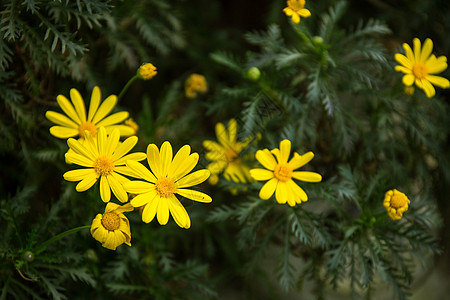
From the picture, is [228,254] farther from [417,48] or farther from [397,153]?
[417,48]

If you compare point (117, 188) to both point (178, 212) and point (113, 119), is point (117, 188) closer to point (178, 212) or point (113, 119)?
point (178, 212)

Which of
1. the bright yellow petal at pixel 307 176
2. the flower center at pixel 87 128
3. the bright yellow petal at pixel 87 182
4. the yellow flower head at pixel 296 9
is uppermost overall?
the yellow flower head at pixel 296 9

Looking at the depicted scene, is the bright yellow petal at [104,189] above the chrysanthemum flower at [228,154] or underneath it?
underneath

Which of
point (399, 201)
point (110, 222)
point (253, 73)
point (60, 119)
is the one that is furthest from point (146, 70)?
point (399, 201)

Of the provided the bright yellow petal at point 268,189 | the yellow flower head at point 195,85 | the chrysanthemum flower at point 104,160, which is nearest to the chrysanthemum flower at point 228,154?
the yellow flower head at point 195,85

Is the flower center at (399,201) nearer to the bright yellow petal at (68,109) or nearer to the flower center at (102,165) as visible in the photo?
the flower center at (102,165)

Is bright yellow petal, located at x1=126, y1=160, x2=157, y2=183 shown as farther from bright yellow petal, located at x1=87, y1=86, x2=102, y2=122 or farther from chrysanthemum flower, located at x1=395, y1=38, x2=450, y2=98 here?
chrysanthemum flower, located at x1=395, y1=38, x2=450, y2=98
